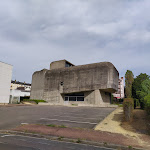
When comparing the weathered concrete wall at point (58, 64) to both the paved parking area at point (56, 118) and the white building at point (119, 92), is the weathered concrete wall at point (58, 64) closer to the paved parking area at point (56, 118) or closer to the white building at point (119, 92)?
the paved parking area at point (56, 118)

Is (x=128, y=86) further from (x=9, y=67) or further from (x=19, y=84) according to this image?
(x=19, y=84)

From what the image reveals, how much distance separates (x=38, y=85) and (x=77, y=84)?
13.8m

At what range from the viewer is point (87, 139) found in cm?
744

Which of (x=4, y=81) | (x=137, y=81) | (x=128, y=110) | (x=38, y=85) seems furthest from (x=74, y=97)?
(x=128, y=110)

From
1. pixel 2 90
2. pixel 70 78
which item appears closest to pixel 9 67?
pixel 2 90

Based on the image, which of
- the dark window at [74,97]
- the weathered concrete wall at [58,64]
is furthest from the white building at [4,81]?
the dark window at [74,97]

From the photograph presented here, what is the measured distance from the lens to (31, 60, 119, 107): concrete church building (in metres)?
31.7

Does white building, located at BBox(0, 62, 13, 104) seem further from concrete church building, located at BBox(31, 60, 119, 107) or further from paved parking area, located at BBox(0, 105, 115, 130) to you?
paved parking area, located at BBox(0, 105, 115, 130)

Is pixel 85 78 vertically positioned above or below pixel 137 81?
above

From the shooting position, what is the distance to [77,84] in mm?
34406

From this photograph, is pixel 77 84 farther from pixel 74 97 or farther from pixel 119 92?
pixel 119 92

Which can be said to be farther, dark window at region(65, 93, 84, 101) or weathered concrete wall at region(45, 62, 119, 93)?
dark window at region(65, 93, 84, 101)

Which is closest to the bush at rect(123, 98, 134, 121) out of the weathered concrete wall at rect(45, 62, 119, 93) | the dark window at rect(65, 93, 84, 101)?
the weathered concrete wall at rect(45, 62, 119, 93)

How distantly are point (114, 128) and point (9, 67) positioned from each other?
2903 centimetres
